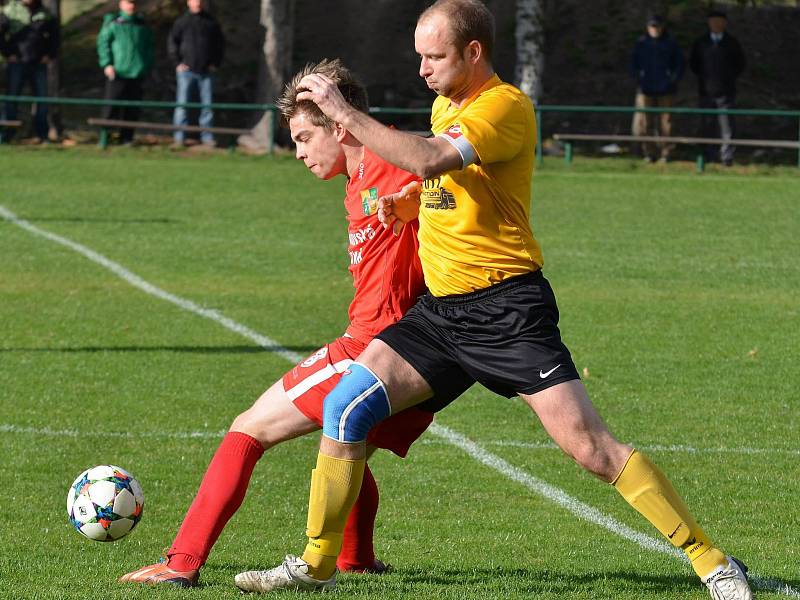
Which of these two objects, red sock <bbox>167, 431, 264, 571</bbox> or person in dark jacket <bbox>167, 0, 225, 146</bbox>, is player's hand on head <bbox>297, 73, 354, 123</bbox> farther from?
person in dark jacket <bbox>167, 0, 225, 146</bbox>

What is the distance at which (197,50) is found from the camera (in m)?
24.4

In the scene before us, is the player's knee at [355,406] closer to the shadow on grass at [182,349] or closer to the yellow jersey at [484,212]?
the yellow jersey at [484,212]

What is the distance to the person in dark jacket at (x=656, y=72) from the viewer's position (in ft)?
80.0

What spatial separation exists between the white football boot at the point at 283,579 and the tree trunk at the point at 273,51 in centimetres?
2062

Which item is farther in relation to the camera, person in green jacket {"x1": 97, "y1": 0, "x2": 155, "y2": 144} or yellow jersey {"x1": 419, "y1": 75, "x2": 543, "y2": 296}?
person in green jacket {"x1": 97, "y1": 0, "x2": 155, "y2": 144}

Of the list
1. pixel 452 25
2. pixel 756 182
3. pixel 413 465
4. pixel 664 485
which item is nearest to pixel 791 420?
pixel 413 465

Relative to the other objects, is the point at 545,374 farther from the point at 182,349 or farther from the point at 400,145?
the point at 182,349

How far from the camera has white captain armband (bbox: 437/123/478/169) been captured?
5027 millimetres

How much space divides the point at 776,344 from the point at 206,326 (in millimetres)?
4433

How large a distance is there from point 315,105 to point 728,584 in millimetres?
2232

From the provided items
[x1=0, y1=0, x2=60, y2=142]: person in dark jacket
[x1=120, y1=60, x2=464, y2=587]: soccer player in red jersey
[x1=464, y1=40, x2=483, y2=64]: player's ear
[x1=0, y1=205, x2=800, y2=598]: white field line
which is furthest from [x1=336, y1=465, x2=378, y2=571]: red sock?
[x1=0, y1=0, x2=60, y2=142]: person in dark jacket

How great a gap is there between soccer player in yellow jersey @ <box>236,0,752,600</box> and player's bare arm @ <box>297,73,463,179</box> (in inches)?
1.0

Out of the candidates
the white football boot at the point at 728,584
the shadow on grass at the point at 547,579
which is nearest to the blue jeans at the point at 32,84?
the shadow on grass at the point at 547,579

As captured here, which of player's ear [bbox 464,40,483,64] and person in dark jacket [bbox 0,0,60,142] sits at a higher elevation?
player's ear [bbox 464,40,483,64]
